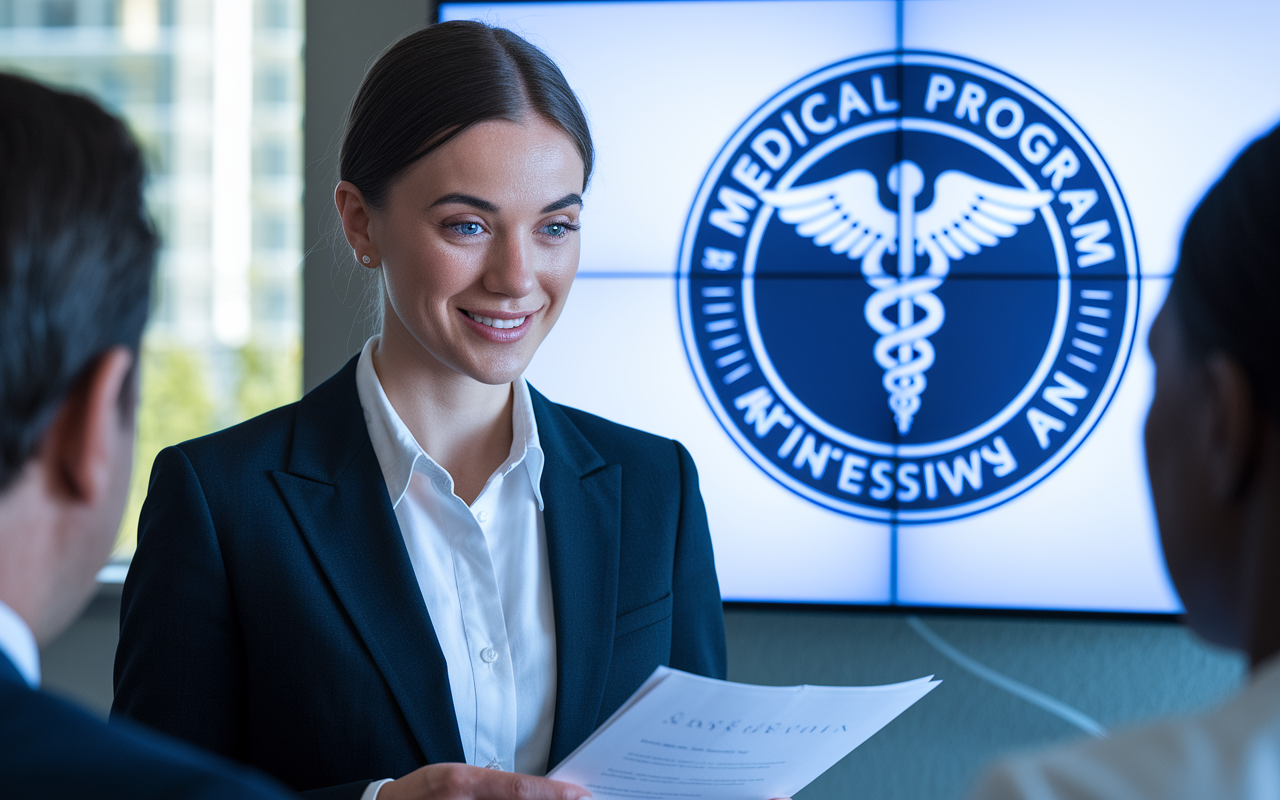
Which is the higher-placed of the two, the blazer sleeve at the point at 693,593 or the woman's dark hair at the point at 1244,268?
the woman's dark hair at the point at 1244,268

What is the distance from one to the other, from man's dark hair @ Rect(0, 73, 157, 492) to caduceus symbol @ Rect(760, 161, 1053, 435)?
74.2 inches

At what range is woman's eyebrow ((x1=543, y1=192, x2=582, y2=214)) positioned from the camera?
Answer: 1.32m

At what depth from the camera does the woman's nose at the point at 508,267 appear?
1.29 metres

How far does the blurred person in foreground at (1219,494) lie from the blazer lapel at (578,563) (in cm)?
77

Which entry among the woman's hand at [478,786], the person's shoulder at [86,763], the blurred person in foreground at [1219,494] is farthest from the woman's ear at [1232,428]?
the woman's hand at [478,786]

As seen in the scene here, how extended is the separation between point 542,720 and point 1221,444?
35.4 inches

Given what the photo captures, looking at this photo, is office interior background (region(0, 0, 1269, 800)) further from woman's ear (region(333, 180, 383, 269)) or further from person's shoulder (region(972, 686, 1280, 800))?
person's shoulder (region(972, 686, 1280, 800))

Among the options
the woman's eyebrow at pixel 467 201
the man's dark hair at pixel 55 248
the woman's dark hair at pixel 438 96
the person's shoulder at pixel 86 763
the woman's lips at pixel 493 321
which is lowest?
the person's shoulder at pixel 86 763

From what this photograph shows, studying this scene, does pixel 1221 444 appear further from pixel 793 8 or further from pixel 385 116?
pixel 793 8

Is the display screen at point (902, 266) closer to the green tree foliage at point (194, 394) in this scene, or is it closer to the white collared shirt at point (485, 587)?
the green tree foliage at point (194, 394)

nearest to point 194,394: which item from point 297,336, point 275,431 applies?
point 297,336

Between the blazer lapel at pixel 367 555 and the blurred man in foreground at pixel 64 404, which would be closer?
the blurred man in foreground at pixel 64 404

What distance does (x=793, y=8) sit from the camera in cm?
236

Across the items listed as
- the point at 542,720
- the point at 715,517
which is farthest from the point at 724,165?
the point at 542,720
